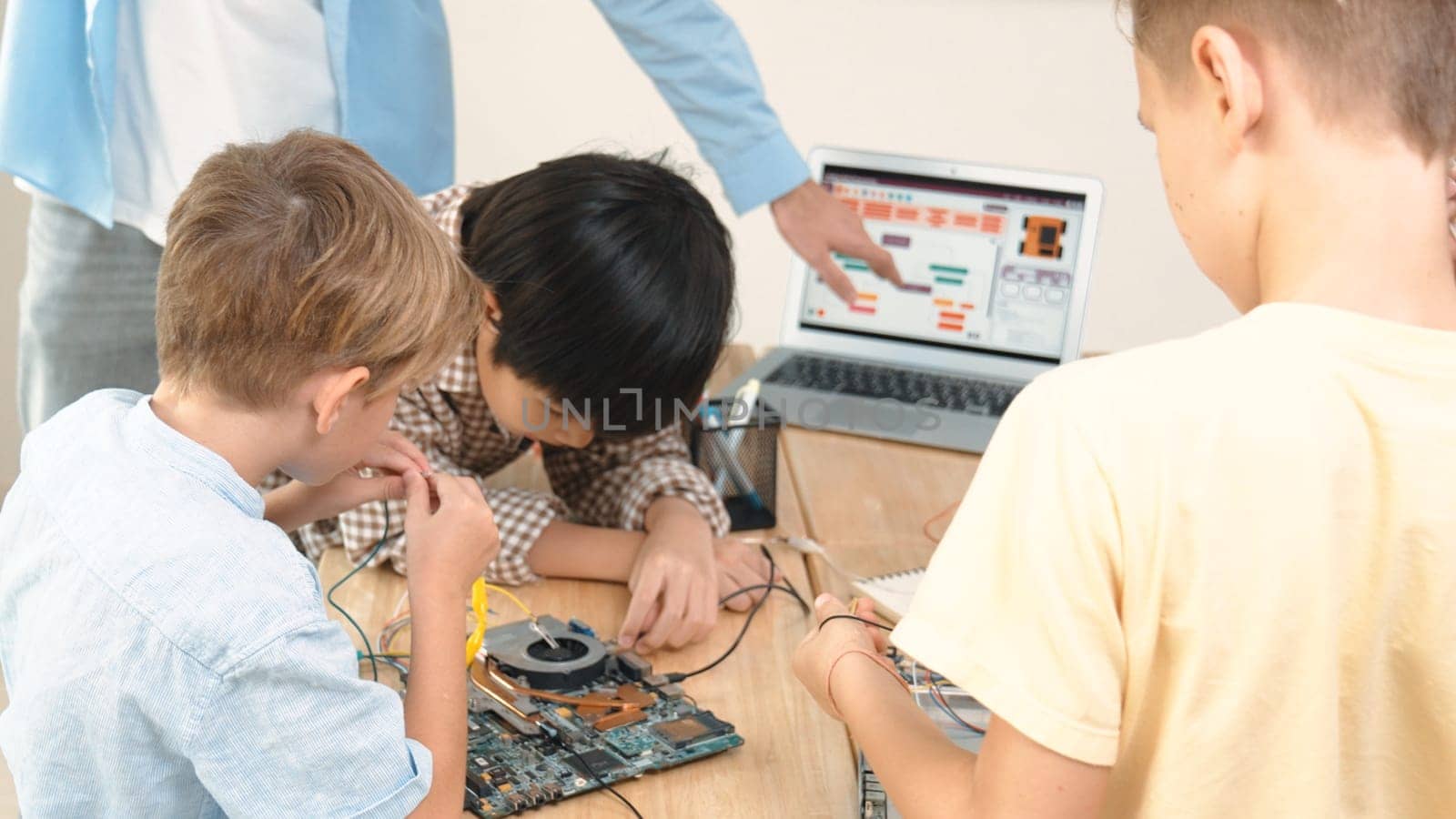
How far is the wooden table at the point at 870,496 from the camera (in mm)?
1408

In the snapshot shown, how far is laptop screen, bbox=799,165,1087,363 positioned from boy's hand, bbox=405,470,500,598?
1029 mm

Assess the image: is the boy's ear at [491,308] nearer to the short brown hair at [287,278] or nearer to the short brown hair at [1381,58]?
the short brown hair at [287,278]

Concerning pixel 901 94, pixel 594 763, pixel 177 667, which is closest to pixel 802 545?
pixel 594 763

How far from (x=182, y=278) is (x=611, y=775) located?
440mm

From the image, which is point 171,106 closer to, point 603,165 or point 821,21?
point 603,165

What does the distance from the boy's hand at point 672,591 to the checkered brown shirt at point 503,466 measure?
11 centimetres

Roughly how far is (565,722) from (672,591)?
24 centimetres

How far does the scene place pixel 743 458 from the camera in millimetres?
1523

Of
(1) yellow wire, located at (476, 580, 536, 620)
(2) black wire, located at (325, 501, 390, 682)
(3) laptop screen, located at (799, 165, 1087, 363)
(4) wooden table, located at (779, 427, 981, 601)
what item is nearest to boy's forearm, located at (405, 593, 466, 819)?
(2) black wire, located at (325, 501, 390, 682)

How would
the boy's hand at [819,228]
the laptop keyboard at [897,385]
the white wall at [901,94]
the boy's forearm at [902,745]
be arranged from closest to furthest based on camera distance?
the boy's forearm at [902,745], the boy's hand at [819,228], the laptop keyboard at [897,385], the white wall at [901,94]

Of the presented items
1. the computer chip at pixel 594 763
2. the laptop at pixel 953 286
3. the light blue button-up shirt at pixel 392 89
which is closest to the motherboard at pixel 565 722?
the computer chip at pixel 594 763

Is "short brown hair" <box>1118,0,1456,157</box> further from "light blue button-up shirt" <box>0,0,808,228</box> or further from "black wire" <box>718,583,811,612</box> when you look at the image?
"light blue button-up shirt" <box>0,0,808,228</box>

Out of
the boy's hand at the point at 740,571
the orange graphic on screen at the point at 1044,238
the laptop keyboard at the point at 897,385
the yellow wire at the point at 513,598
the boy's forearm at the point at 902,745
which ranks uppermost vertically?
the orange graphic on screen at the point at 1044,238

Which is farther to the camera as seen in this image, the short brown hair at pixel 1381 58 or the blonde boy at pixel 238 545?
the blonde boy at pixel 238 545
